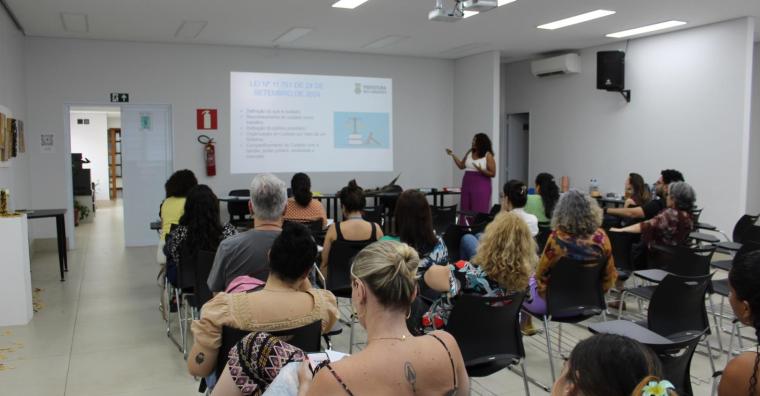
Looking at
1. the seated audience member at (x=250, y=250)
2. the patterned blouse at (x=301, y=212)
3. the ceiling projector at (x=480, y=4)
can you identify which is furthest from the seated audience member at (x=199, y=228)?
the ceiling projector at (x=480, y=4)

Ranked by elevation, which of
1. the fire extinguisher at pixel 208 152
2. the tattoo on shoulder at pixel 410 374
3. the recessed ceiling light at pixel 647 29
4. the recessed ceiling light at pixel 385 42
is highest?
the recessed ceiling light at pixel 385 42

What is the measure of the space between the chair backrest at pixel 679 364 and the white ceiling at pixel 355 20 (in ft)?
17.1

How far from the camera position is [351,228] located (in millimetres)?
4379

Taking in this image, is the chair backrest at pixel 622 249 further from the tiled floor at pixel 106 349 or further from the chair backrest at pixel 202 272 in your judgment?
the chair backrest at pixel 202 272

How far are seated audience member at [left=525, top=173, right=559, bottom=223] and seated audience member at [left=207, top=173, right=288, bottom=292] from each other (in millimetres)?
3352

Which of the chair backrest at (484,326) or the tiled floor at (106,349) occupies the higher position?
the chair backrest at (484,326)

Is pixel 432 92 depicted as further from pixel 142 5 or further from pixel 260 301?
pixel 260 301

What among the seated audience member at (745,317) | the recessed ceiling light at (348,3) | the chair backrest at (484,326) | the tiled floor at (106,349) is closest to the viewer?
the seated audience member at (745,317)

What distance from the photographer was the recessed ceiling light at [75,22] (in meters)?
7.24

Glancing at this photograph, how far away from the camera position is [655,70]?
876 cm

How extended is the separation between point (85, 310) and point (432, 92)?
291 inches

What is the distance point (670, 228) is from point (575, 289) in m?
1.64

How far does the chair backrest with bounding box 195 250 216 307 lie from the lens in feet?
12.6

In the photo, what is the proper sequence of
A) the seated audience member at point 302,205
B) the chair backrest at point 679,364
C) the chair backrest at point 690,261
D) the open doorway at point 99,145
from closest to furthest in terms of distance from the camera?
1. the chair backrest at point 679,364
2. the chair backrest at point 690,261
3. the seated audience member at point 302,205
4. the open doorway at point 99,145
